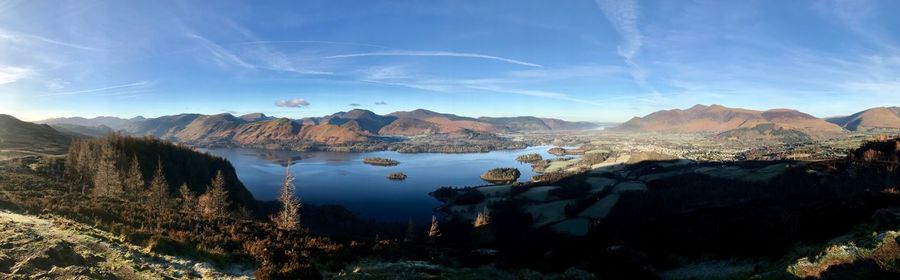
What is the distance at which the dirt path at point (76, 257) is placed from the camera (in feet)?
59.2

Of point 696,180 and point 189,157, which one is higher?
point 189,157

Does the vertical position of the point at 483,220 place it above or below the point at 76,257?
below

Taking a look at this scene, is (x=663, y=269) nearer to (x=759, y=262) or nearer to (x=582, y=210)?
(x=759, y=262)

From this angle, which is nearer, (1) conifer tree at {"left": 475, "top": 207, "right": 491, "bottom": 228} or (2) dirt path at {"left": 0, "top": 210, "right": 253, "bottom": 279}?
(2) dirt path at {"left": 0, "top": 210, "right": 253, "bottom": 279}

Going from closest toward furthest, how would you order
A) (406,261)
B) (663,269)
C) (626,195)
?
(406,261) < (663,269) < (626,195)

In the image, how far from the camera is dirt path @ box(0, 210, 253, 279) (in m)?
18.0

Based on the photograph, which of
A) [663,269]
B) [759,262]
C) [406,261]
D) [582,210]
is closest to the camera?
[759,262]

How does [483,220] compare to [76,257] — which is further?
[483,220]

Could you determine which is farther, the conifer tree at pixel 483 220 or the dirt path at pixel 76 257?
the conifer tree at pixel 483 220

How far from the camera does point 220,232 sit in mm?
31906

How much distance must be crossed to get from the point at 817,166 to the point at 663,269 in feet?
548

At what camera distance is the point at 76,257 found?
1998cm

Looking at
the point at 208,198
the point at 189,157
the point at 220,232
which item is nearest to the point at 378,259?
the point at 220,232

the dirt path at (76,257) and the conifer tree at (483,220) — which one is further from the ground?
the dirt path at (76,257)
